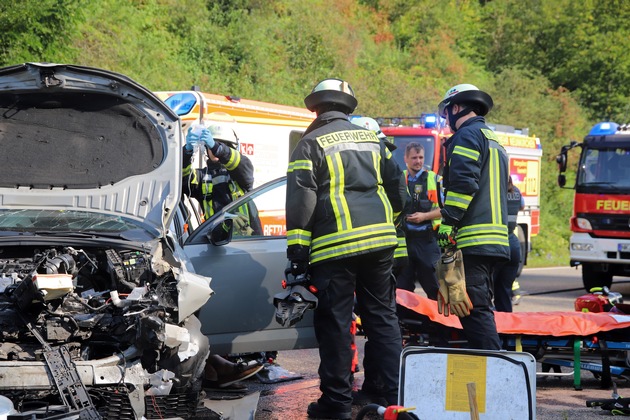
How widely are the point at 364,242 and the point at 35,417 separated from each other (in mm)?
2226

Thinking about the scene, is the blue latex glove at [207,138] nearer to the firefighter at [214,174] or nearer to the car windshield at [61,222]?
the firefighter at [214,174]

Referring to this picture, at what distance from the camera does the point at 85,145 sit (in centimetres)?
630

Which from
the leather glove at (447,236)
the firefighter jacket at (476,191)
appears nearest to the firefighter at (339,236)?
the leather glove at (447,236)

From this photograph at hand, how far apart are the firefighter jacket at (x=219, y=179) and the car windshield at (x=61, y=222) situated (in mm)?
1715

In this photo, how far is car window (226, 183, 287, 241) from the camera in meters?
6.56

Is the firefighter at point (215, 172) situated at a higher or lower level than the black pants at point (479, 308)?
higher

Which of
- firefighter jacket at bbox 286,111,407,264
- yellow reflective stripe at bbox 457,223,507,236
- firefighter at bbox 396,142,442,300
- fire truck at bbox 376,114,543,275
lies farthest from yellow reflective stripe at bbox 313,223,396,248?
fire truck at bbox 376,114,543,275

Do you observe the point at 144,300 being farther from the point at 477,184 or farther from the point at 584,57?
the point at 584,57

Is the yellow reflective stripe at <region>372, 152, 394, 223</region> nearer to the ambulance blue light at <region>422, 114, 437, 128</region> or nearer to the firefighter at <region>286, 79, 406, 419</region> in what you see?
the firefighter at <region>286, 79, 406, 419</region>

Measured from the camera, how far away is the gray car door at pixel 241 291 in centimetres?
623

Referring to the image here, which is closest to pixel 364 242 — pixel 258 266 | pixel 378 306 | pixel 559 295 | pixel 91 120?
pixel 378 306

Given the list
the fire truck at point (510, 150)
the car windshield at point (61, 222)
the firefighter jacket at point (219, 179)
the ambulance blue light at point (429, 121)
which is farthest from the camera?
the ambulance blue light at point (429, 121)

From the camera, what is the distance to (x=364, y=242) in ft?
18.8

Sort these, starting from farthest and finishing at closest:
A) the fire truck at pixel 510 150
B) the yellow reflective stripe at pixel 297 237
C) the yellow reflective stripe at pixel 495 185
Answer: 1. the fire truck at pixel 510 150
2. the yellow reflective stripe at pixel 495 185
3. the yellow reflective stripe at pixel 297 237
